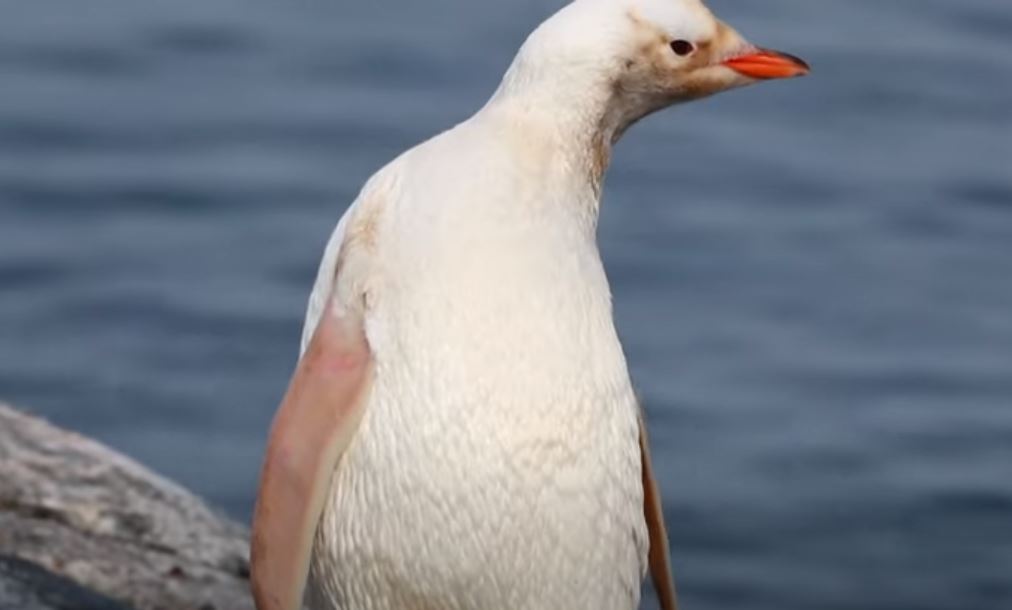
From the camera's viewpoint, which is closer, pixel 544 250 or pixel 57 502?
pixel 544 250

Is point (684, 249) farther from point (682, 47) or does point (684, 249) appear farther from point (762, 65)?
point (682, 47)

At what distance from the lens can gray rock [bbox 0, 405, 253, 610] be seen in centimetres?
625

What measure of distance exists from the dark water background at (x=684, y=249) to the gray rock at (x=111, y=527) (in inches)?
111

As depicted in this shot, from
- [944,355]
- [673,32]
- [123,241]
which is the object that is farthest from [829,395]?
[673,32]

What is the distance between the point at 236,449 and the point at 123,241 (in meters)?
2.26

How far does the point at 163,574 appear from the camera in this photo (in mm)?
6352

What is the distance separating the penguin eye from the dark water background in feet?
14.5

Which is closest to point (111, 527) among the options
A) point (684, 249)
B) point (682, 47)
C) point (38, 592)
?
point (38, 592)

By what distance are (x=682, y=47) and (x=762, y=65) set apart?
7.8 inches

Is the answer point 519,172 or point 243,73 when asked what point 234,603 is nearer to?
point 519,172

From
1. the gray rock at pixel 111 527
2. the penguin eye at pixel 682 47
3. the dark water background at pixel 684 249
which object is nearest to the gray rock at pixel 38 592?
the gray rock at pixel 111 527

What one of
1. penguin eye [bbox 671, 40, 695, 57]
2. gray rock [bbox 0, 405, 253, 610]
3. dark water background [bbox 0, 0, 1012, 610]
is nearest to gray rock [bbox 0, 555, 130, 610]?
gray rock [bbox 0, 405, 253, 610]

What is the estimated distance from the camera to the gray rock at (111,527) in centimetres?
625

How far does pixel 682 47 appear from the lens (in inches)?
199
